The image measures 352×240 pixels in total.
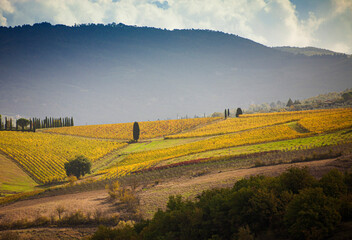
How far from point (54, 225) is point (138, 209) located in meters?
6.91

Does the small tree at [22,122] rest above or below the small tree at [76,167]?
above

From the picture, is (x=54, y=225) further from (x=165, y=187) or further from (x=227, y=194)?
(x=227, y=194)

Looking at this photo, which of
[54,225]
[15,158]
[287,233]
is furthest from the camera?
[15,158]

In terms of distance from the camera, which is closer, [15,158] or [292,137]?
[292,137]

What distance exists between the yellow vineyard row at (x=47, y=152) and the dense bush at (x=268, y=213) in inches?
1566

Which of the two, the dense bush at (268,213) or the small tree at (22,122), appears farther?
the small tree at (22,122)

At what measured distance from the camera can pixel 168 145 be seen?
2537 inches

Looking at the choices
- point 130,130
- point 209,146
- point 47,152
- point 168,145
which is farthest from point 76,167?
point 130,130

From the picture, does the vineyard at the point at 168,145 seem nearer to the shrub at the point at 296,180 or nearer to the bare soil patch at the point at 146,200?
the bare soil patch at the point at 146,200

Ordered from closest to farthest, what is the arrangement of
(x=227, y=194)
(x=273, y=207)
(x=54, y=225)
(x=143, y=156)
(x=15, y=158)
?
(x=273, y=207)
(x=227, y=194)
(x=54, y=225)
(x=15, y=158)
(x=143, y=156)

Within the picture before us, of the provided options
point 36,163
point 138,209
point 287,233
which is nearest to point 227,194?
point 287,233

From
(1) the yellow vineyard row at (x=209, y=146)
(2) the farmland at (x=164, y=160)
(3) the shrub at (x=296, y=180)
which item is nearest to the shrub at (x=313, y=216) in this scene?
(3) the shrub at (x=296, y=180)

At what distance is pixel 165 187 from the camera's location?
2522cm

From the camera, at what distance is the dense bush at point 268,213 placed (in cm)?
699
